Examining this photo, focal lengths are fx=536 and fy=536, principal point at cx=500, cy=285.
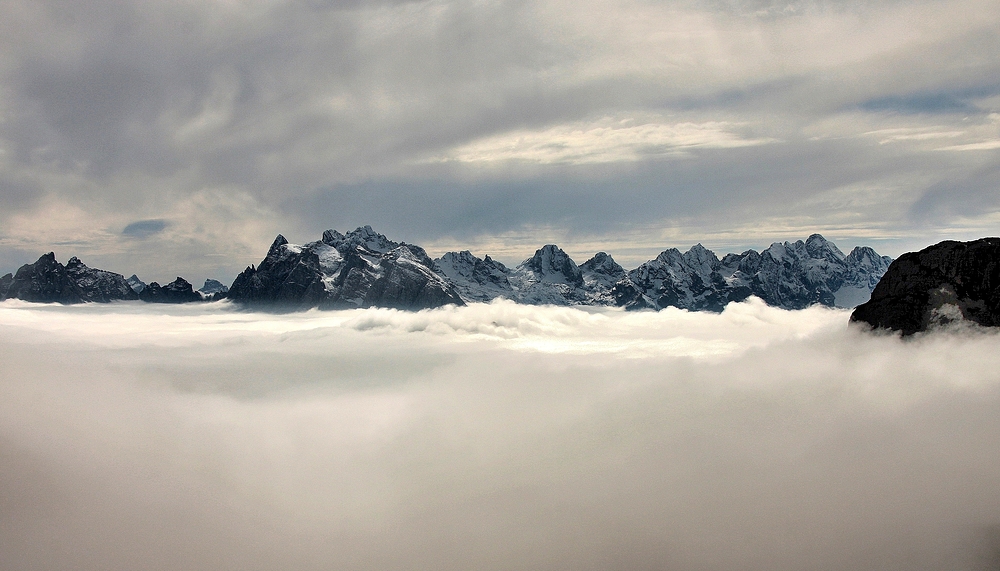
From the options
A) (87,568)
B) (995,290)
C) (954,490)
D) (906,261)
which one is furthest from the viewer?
(87,568)

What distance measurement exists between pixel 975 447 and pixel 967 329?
67.1m

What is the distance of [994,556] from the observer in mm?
158125

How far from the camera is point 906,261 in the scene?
172000mm

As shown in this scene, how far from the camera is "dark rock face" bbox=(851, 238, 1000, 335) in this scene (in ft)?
515

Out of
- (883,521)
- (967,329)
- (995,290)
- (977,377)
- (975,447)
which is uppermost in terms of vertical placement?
(995,290)

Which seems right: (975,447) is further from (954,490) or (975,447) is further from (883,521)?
(883,521)

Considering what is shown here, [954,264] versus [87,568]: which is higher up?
[954,264]

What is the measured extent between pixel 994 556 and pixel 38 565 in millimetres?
315177

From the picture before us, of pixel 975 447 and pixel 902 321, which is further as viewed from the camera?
pixel 975 447

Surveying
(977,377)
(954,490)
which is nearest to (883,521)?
(954,490)

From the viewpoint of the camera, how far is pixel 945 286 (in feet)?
536

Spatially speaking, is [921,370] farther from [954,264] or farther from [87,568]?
[87,568]

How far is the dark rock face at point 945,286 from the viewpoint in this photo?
157m

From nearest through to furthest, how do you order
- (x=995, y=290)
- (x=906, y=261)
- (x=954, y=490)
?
1. (x=995, y=290)
2. (x=906, y=261)
3. (x=954, y=490)
